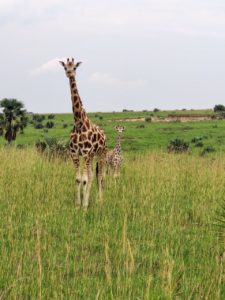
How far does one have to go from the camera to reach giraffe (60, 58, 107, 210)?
9.80 meters

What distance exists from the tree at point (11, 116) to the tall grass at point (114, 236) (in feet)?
48.5

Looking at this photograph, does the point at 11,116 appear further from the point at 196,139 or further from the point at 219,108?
the point at 219,108

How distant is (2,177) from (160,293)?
716cm

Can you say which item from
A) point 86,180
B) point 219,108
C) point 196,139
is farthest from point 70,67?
point 219,108

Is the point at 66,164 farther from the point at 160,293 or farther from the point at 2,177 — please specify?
the point at 160,293

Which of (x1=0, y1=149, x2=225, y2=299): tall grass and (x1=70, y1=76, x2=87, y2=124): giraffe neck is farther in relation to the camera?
(x1=70, y1=76, x2=87, y2=124): giraffe neck

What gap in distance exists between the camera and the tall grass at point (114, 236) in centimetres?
534

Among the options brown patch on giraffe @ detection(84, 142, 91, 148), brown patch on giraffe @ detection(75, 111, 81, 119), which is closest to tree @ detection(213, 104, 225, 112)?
brown patch on giraffe @ detection(75, 111, 81, 119)

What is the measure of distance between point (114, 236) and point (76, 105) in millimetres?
3672

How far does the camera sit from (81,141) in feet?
32.4

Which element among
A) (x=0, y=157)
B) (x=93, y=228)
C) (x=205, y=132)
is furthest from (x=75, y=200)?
(x=205, y=132)

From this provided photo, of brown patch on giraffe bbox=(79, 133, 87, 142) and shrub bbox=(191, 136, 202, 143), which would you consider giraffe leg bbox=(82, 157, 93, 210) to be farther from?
shrub bbox=(191, 136, 202, 143)

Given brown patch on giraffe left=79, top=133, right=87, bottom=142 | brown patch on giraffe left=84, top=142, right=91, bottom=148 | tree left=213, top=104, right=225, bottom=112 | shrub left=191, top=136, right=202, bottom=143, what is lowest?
shrub left=191, top=136, right=202, bottom=143

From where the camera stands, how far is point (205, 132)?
39.4 m
